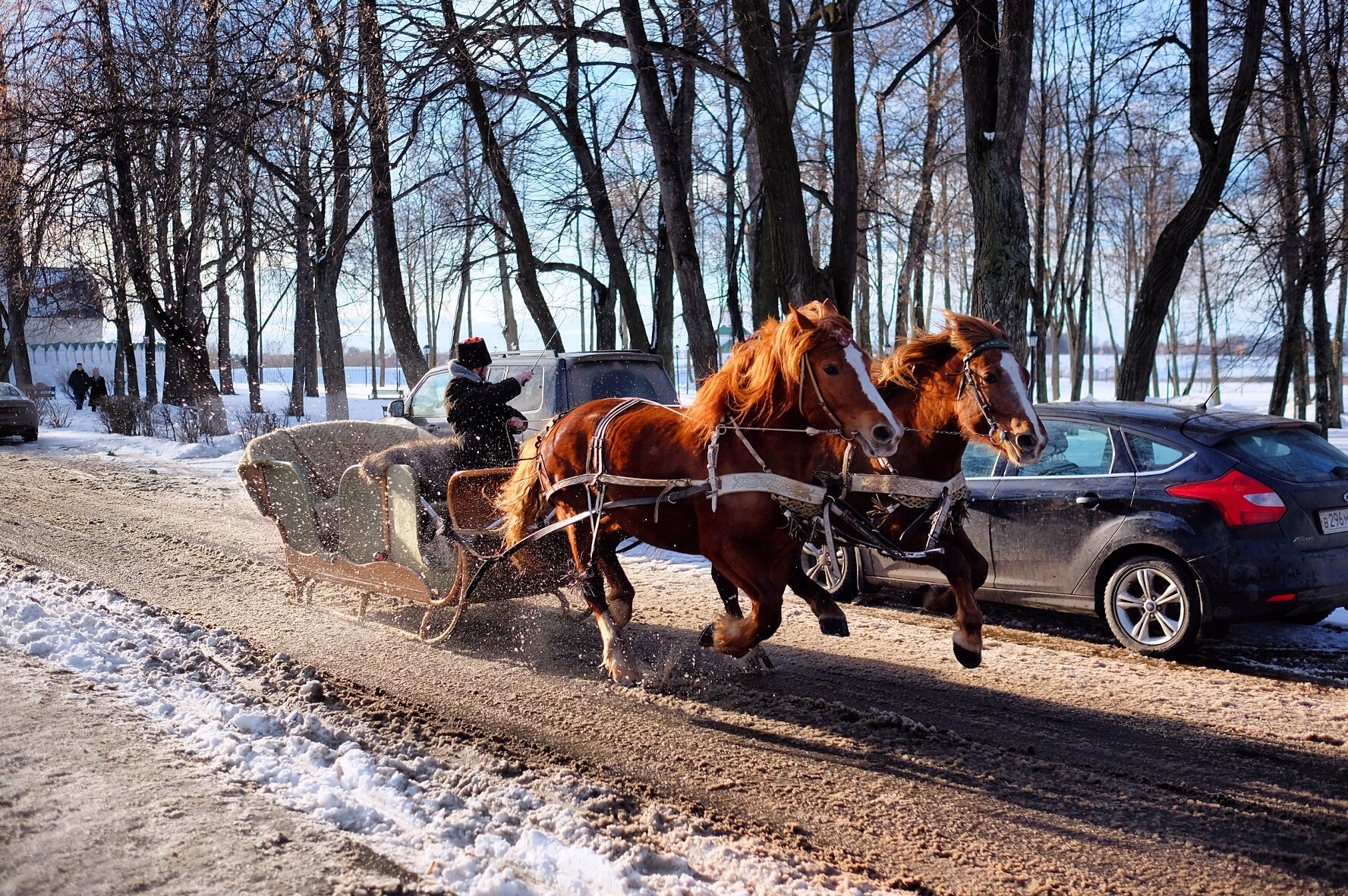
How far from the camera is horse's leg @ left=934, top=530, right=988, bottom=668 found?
557 centimetres

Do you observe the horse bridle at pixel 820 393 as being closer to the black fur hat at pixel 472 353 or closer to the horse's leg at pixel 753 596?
the horse's leg at pixel 753 596

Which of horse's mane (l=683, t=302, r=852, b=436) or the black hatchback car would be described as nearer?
horse's mane (l=683, t=302, r=852, b=436)

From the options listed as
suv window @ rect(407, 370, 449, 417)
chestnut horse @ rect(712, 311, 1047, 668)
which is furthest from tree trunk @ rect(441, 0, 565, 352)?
chestnut horse @ rect(712, 311, 1047, 668)

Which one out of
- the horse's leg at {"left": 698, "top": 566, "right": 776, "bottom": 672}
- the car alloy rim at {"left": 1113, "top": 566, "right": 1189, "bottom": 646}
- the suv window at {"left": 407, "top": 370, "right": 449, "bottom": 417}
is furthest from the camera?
the suv window at {"left": 407, "top": 370, "right": 449, "bottom": 417}

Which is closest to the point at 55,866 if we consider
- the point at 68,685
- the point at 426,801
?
Result: the point at 426,801

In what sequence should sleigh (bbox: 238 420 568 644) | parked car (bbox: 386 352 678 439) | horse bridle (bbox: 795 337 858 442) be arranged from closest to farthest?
horse bridle (bbox: 795 337 858 442)
sleigh (bbox: 238 420 568 644)
parked car (bbox: 386 352 678 439)

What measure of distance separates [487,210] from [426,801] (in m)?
19.7

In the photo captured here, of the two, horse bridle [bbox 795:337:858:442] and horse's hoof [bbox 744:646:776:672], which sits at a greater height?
horse bridle [bbox 795:337:858:442]

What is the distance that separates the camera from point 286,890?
137 inches

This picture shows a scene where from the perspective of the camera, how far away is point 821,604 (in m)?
5.60

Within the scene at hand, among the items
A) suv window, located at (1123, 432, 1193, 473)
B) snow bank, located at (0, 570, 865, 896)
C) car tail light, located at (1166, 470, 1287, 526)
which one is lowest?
snow bank, located at (0, 570, 865, 896)

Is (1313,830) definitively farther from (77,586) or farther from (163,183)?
(163,183)

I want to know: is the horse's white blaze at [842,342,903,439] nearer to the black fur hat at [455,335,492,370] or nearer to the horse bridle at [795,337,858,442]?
the horse bridle at [795,337,858,442]

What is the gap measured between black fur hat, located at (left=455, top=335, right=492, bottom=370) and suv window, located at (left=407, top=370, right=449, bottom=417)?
3.84m
